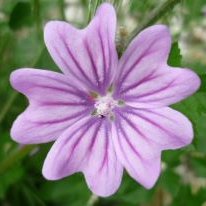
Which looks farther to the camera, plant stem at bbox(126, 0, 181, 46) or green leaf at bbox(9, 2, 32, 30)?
green leaf at bbox(9, 2, 32, 30)

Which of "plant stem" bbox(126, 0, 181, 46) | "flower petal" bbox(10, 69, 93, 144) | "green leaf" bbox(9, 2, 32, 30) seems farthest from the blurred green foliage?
"flower petal" bbox(10, 69, 93, 144)

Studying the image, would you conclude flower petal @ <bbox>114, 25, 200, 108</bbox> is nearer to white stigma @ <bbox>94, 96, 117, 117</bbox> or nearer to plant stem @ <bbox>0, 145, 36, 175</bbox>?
white stigma @ <bbox>94, 96, 117, 117</bbox>

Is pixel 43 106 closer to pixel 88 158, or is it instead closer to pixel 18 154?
pixel 88 158

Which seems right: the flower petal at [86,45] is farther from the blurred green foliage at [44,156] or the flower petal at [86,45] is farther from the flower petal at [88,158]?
the blurred green foliage at [44,156]

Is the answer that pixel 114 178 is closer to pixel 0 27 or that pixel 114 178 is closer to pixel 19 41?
pixel 0 27

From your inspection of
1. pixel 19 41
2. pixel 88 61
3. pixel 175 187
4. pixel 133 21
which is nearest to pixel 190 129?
pixel 88 61

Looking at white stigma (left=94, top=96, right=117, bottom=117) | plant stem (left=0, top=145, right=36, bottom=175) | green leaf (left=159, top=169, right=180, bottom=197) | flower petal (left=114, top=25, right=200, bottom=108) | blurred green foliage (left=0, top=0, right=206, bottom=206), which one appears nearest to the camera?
flower petal (left=114, top=25, right=200, bottom=108)
